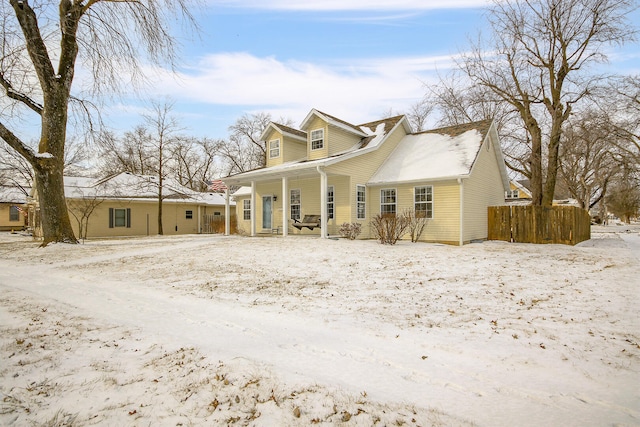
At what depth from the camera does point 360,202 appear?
16.0 meters

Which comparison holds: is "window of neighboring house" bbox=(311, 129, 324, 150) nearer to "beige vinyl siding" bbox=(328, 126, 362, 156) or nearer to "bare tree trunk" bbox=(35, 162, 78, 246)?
"beige vinyl siding" bbox=(328, 126, 362, 156)

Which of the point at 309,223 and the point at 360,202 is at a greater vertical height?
the point at 360,202

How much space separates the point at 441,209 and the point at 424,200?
85 centimetres

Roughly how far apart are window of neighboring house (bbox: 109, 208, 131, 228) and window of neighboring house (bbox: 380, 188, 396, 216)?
1812cm

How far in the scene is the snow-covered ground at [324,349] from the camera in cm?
251

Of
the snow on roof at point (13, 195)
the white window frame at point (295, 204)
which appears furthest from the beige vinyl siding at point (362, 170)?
the snow on roof at point (13, 195)

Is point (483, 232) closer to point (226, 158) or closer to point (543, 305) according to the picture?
point (543, 305)

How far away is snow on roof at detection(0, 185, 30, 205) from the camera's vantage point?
35219mm

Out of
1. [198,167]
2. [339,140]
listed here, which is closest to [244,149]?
[198,167]

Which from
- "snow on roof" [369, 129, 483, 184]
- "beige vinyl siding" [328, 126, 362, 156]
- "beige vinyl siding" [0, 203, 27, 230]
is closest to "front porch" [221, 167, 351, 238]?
"beige vinyl siding" [328, 126, 362, 156]

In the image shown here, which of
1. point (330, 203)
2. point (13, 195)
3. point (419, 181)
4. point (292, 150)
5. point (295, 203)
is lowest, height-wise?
point (330, 203)

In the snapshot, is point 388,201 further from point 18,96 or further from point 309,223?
point 18,96

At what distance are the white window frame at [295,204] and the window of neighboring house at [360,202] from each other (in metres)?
3.59

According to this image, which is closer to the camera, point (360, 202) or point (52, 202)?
point (52, 202)
